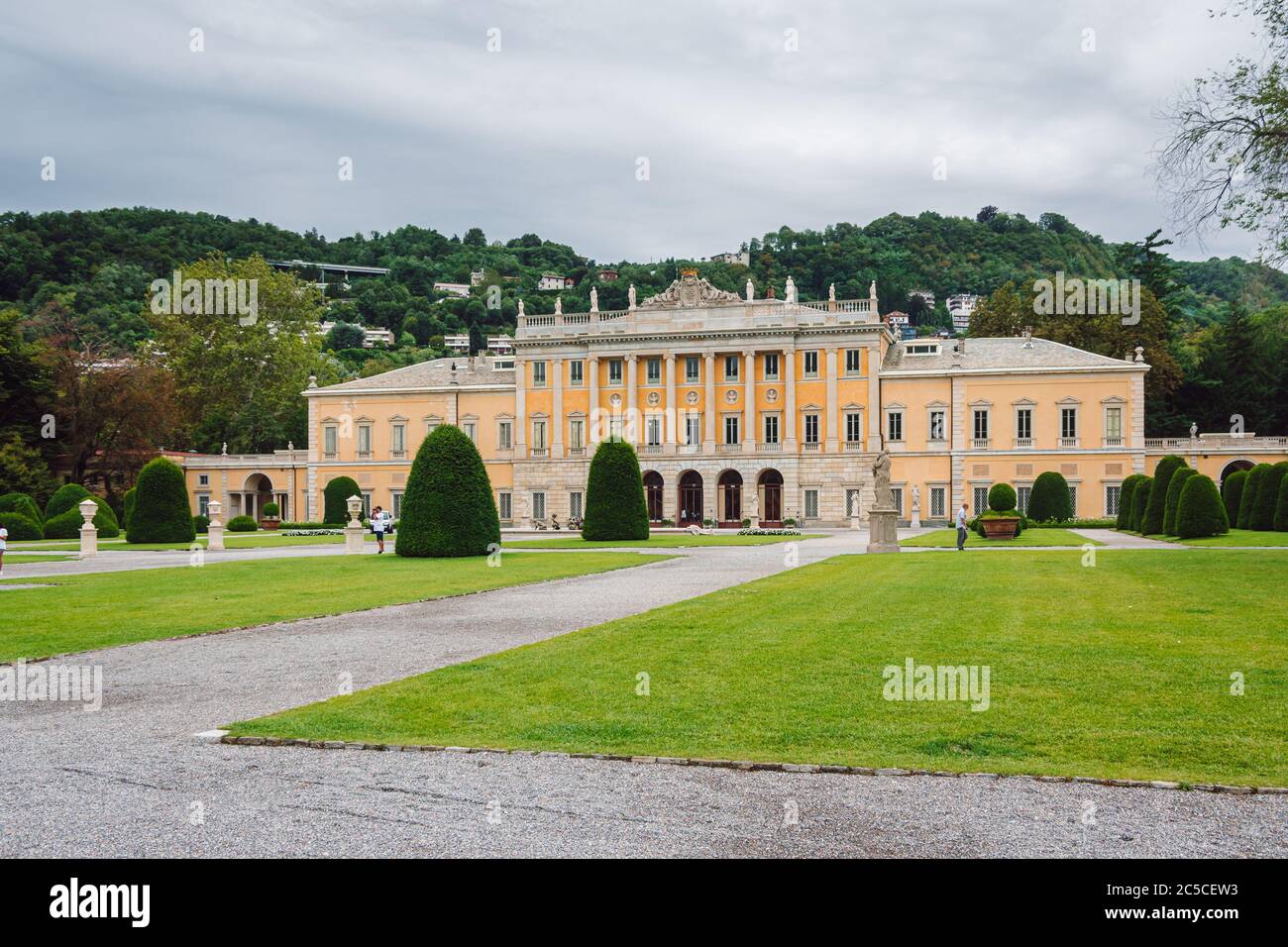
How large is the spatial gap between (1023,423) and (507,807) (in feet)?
194

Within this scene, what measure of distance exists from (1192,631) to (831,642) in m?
4.33

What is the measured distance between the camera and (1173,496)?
122 feet

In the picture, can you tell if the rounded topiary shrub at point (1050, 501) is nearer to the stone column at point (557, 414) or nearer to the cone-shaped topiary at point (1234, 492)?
the cone-shaped topiary at point (1234, 492)

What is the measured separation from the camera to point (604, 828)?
246 inches

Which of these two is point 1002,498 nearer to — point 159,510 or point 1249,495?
point 1249,495

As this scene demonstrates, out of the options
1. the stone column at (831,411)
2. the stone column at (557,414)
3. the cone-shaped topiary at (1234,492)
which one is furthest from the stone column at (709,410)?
the cone-shaped topiary at (1234,492)

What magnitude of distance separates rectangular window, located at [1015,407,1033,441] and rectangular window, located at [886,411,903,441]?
6.35 m

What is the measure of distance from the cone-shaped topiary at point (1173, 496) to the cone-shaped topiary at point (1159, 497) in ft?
2.86

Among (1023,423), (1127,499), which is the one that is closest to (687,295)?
(1023,423)

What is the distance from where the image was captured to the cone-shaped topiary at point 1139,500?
43562 millimetres

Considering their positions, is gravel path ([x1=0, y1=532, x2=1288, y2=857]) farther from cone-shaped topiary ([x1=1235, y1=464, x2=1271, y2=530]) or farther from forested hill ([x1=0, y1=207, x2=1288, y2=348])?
forested hill ([x1=0, y1=207, x2=1288, y2=348])

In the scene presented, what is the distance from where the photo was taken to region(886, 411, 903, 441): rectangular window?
210ft

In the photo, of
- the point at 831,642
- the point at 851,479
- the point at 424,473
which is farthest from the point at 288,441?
the point at 831,642
